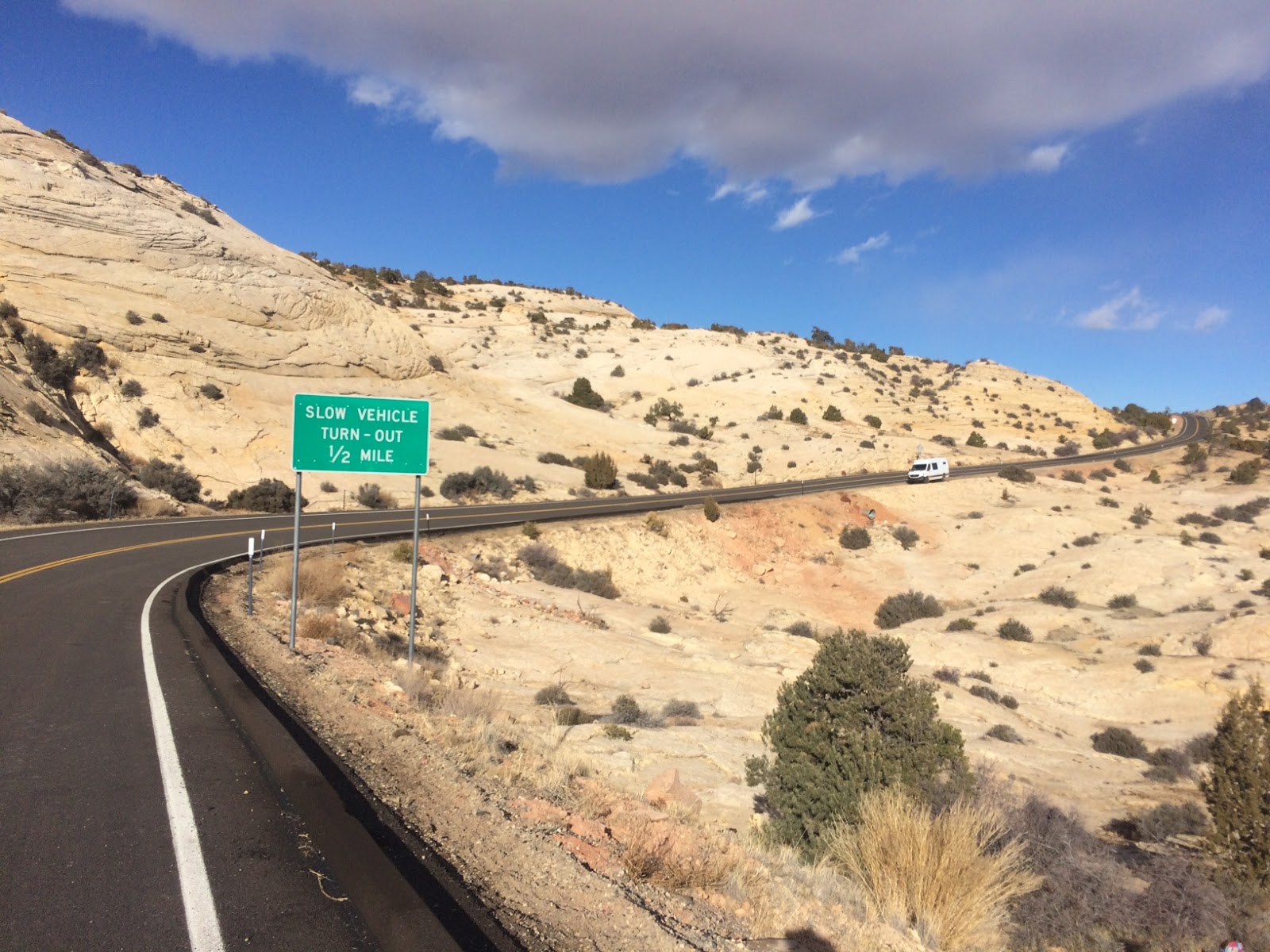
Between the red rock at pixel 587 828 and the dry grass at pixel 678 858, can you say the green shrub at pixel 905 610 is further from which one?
the red rock at pixel 587 828

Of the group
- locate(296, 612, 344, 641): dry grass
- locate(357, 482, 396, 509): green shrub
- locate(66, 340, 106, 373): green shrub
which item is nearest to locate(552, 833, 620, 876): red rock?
locate(296, 612, 344, 641): dry grass

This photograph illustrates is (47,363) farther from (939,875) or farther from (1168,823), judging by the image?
(1168,823)

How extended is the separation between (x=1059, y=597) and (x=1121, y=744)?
41.9ft

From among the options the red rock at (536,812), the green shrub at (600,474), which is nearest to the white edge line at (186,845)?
the red rock at (536,812)

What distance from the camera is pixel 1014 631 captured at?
78.1 ft

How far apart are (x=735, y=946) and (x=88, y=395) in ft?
127

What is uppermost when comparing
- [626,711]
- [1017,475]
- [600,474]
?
[1017,475]

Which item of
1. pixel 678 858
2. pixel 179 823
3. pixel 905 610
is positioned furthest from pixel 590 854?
pixel 905 610

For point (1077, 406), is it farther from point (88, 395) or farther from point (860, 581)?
point (88, 395)

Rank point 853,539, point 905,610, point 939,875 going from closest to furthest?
point 939,875 → point 905,610 → point 853,539

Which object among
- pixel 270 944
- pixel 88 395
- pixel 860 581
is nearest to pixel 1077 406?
pixel 860 581

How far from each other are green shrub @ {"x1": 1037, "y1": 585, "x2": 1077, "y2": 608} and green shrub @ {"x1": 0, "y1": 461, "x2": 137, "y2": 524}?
110 ft

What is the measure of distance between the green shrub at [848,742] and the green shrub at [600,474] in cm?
3332

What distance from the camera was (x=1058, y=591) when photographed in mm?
28359
